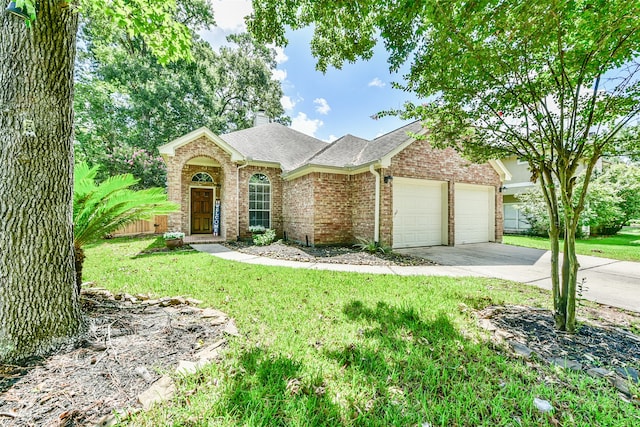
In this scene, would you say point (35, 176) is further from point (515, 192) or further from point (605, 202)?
point (515, 192)

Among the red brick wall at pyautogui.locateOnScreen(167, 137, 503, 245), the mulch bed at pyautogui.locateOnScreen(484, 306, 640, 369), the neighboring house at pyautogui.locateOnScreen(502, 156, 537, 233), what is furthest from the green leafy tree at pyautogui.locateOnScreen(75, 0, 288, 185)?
the neighboring house at pyautogui.locateOnScreen(502, 156, 537, 233)

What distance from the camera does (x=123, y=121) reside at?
1669 centimetres

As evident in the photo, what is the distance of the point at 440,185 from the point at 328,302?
8.03m

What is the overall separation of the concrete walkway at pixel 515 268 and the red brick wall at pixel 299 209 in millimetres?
2630

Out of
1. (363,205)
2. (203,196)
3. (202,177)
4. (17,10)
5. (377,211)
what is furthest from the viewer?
(203,196)

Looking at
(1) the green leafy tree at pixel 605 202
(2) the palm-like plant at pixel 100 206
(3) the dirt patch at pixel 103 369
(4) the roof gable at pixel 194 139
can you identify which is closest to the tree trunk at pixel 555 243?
(3) the dirt patch at pixel 103 369

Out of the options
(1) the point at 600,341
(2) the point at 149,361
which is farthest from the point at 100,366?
(1) the point at 600,341

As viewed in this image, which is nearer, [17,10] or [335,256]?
[17,10]

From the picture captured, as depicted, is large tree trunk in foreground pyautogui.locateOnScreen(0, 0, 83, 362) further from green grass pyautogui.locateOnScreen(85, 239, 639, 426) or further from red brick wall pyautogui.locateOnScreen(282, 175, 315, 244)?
red brick wall pyautogui.locateOnScreen(282, 175, 315, 244)

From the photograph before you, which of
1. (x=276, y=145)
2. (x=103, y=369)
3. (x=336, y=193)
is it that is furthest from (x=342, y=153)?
(x=103, y=369)

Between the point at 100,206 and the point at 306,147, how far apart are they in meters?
11.3

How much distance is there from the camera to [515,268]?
20.7ft

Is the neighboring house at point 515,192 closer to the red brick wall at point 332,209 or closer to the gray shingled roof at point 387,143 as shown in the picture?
the gray shingled roof at point 387,143

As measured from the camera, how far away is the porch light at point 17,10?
2008mm
